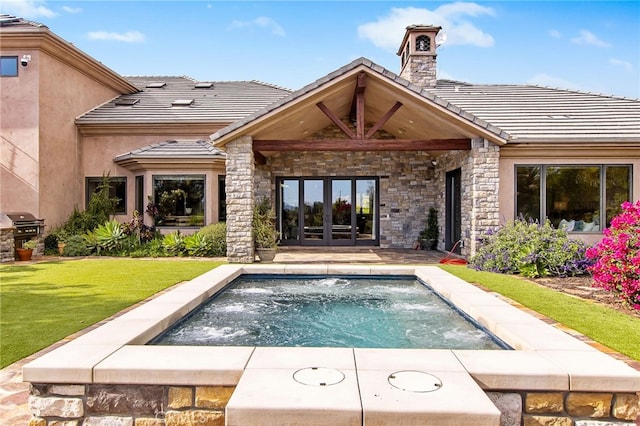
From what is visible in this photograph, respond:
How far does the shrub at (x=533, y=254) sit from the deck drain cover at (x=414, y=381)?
7.39 meters

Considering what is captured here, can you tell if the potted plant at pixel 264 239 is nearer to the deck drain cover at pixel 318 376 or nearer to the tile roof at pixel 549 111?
the tile roof at pixel 549 111

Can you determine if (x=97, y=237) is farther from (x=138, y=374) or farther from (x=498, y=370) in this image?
(x=498, y=370)

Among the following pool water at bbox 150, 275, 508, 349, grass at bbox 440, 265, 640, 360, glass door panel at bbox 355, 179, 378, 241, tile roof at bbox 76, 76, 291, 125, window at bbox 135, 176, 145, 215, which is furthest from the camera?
glass door panel at bbox 355, 179, 378, 241

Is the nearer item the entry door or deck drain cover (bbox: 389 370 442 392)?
deck drain cover (bbox: 389 370 442 392)

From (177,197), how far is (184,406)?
12226mm

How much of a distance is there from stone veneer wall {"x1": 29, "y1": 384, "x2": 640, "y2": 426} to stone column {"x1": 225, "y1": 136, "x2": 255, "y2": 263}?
798 cm

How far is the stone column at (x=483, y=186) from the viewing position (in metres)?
10.8

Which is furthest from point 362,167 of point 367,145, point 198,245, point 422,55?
point 198,245

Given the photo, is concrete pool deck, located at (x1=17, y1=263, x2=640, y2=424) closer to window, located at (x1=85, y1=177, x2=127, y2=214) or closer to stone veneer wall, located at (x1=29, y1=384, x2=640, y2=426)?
stone veneer wall, located at (x1=29, y1=384, x2=640, y2=426)

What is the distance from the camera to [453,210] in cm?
1355

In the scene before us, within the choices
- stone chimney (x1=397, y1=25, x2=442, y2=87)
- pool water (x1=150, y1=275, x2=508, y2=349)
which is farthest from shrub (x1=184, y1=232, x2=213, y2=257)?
stone chimney (x1=397, y1=25, x2=442, y2=87)

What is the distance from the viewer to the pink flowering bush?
6523 millimetres

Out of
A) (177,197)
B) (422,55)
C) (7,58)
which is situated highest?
(422,55)

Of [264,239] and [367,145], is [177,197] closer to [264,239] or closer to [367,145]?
[264,239]
